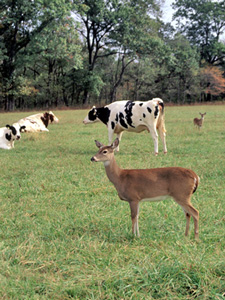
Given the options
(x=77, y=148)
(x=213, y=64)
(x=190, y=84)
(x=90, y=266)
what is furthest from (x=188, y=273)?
(x=213, y=64)

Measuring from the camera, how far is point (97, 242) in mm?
3916

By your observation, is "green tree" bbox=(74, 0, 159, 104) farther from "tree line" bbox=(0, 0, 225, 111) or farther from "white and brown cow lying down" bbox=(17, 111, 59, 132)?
"white and brown cow lying down" bbox=(17, 111, 59, 132)

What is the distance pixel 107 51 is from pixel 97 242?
4394cm

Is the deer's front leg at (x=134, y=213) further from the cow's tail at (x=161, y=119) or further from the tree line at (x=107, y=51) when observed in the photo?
the tree line at (x=107, y=51)

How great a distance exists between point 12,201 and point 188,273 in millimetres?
3631

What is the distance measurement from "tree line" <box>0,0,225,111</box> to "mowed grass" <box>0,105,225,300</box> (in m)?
25.7

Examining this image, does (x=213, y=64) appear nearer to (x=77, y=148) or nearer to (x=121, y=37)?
(x=121, y=37)

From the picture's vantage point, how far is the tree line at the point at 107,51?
31281 millimetres

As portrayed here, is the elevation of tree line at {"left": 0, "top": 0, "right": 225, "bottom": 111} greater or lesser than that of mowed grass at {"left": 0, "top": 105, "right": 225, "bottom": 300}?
greater

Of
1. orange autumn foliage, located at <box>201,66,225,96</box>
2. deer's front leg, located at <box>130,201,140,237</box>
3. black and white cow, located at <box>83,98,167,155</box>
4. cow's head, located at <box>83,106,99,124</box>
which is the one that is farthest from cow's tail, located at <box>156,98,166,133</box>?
orange autumn foliage, located at <box>201,66,225,96</box>

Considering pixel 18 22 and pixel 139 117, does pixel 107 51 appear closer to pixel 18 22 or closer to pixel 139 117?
pixel 18 22

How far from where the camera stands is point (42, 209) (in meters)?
5.18

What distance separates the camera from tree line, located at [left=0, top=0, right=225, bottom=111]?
1232 inches

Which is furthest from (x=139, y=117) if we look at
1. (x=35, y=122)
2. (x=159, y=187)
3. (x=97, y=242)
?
(x=35, y=122)
